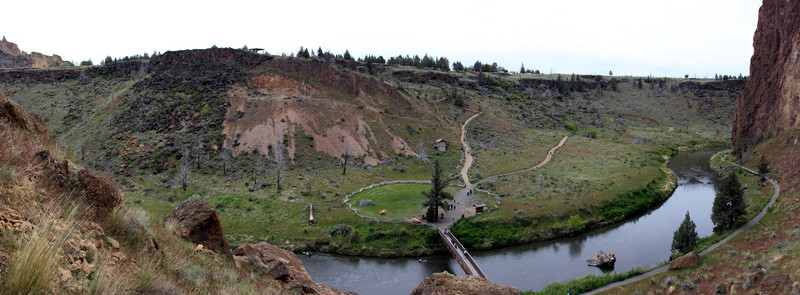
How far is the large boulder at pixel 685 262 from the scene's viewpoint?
86.8ft

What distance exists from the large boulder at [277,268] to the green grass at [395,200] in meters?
25.7

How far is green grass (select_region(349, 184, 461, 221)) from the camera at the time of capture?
39.2 m

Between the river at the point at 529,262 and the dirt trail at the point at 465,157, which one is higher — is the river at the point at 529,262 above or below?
below

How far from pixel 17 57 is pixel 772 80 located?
190856mm

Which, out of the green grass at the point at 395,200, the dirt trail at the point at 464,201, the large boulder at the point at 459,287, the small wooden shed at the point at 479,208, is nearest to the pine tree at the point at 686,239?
the small wooden shed at the point at 479,208

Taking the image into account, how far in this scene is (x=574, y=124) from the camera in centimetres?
9481

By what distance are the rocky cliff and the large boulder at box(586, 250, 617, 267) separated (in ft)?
519

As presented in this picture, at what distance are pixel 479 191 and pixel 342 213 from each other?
16.1 metres

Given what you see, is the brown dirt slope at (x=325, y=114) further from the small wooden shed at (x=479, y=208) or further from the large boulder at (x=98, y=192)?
the large boulder at (x=98, y=192)

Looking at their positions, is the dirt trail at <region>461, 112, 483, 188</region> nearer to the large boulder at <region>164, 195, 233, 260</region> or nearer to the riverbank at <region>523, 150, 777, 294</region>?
the riverbank at <region>523, 150, 777, 294</region>

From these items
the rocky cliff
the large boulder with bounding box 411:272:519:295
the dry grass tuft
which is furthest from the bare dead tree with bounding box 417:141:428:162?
the rocky cliff

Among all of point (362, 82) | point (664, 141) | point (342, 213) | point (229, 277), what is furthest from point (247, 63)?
point (664, 141)

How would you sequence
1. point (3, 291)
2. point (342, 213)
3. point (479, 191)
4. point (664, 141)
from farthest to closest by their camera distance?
point (664, 141) → point (479, 191) → point (342, 213) → point (3, 291)

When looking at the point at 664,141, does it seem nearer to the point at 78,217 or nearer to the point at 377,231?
the point at 377,231
